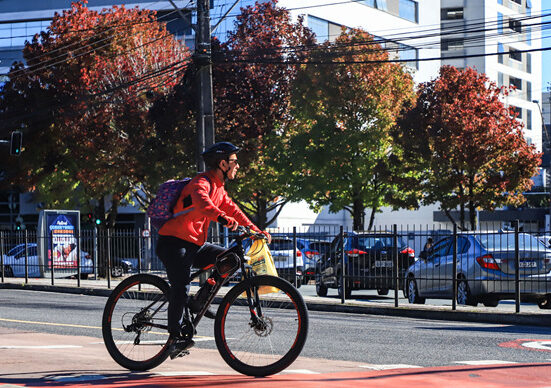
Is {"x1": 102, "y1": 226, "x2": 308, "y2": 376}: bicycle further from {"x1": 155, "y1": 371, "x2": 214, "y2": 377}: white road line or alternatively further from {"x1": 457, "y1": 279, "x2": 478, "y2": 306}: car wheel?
{"x1": 457, "y1": 279, "x2": 478, "y2": 306}: car wheel

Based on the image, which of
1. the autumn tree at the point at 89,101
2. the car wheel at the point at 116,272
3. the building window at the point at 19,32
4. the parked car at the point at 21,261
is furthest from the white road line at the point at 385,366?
the building window at the point at 19,32

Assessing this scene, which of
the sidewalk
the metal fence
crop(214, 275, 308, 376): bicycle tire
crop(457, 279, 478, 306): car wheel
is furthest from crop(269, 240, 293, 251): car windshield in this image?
crop(214, 275, 308, 376): bicycle tire

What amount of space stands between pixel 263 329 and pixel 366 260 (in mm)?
12487

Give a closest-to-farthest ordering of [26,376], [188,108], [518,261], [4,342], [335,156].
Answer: [26,376] → [4,342] → [518,261] → [188,108] → [335,156]

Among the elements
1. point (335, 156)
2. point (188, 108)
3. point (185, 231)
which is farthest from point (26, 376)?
point (335, 156)

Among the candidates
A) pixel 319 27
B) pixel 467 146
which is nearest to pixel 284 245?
pixel 467 146

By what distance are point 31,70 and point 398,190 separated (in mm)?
16934

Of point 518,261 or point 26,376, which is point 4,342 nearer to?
point 26,376

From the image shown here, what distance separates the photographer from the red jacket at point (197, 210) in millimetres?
7079

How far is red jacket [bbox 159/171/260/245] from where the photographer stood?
7.08m

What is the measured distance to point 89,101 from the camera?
37.3 metres

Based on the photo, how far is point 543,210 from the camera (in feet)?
205

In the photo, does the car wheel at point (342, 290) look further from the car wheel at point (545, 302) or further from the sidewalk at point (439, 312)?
the car wheel at point (545, 302)

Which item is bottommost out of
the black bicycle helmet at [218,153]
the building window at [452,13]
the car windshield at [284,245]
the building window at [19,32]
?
the car windshield at [284,245]
